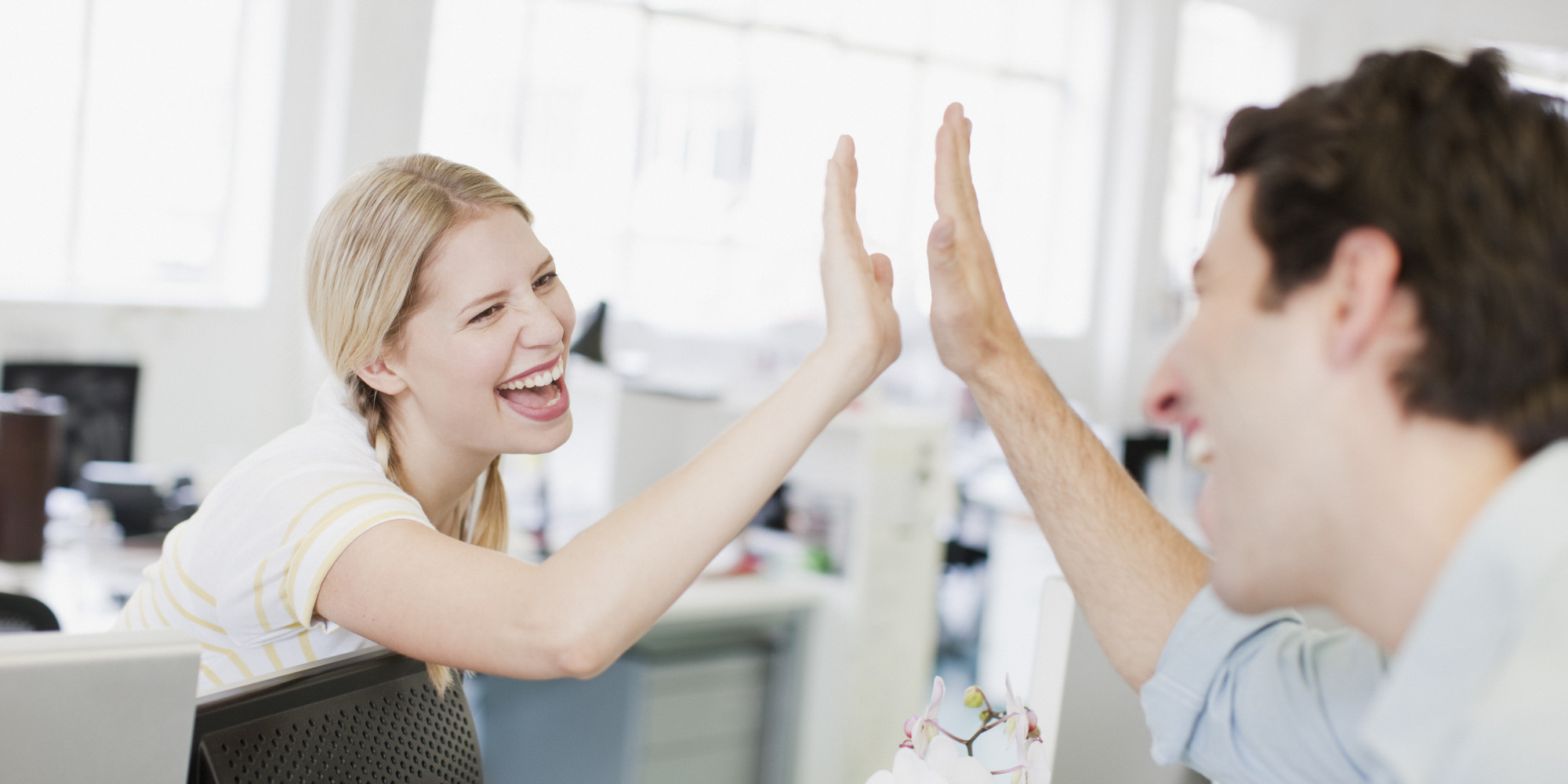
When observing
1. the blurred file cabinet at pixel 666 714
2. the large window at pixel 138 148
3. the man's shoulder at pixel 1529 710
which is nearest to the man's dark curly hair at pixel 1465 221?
the man's shoulder at pixel 1529 710

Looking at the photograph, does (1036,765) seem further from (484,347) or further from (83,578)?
(83,578)

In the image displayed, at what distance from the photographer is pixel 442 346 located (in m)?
1.31

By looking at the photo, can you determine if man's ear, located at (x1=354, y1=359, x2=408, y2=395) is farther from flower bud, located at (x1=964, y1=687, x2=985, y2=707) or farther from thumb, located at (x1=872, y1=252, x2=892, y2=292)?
flower bud, located at (x1=964, y1=687, x2=985, y2=707)

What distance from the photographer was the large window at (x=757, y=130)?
576 cm

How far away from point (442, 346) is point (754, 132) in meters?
5.34

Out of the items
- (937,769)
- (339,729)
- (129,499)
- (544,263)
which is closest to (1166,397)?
(937,769)

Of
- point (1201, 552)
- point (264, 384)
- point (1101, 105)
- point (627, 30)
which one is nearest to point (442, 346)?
point (1201, 552)

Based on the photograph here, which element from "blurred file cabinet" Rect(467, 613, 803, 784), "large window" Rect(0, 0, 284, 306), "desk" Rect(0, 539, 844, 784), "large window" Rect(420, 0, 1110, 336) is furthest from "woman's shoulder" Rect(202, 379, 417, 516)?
"large window" Rect(420, 0, 1110, 336)

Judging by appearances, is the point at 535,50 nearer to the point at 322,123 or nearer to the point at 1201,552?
the point at 322,123

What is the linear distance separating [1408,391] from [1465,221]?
0.10m

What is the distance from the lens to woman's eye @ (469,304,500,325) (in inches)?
52.2

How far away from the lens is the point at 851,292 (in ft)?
3.49

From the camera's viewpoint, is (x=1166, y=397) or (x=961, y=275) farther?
(x=961, y=275)

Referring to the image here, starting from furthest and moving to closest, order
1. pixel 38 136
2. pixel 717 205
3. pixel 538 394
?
pixel 717 205, pixel 38 136, pixel 538 394
